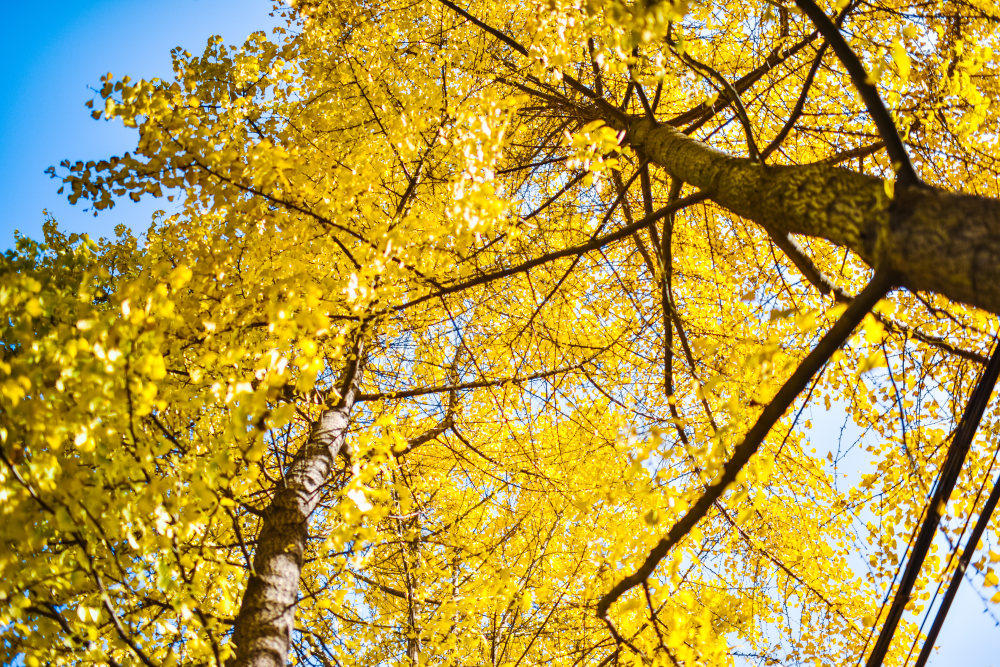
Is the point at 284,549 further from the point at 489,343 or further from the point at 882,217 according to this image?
the point at 882,217

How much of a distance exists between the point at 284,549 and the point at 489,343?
165 cm

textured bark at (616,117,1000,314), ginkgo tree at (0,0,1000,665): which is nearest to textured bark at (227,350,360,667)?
ginkgo tree at (0,0,1000,665)

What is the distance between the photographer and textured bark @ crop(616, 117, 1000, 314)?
139 cm

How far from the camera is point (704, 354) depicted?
3.80 metres

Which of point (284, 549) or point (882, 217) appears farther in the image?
point (284, 549)

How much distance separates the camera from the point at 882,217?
1.64m

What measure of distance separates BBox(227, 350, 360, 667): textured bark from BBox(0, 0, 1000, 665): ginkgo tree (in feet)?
0.06

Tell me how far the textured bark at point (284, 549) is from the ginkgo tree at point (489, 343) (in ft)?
0.06

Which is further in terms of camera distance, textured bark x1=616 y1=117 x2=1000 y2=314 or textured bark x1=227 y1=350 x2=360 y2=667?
textured bark x1=227 y1=350 x2=360 y2=667

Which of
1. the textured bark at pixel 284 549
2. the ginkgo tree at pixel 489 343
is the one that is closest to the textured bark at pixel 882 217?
the ginkgo tree at pixel 489 343

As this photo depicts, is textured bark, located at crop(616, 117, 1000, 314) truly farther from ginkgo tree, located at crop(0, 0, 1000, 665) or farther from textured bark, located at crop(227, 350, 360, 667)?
textured bark, located at crop(227, 350, 360, 667)

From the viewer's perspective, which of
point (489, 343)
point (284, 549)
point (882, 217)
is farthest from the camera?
point (489, 343)

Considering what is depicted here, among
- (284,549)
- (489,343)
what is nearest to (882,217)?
(489,343)

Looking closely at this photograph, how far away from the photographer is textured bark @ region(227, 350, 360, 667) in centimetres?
229
